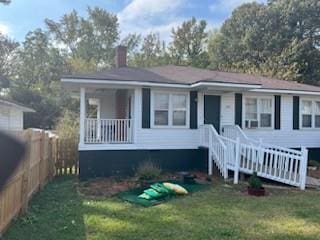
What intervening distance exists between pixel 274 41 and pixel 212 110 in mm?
22221

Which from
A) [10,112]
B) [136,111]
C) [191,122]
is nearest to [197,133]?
[191,122]

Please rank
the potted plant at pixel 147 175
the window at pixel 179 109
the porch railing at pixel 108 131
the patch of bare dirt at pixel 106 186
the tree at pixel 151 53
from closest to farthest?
the patch of bare dirt at pixel 106 186 < the potted plant at pixel 147 175 < the porch railing at pixel 108 131 < the window at pixel 179 109 < the tree at pixel 151 53

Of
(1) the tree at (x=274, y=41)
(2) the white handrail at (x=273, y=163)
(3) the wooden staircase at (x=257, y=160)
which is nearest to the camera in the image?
(2) the white handrail at (x=273, y=163)

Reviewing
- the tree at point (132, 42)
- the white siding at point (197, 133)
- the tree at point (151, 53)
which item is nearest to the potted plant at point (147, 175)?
the white siding at point (197, 133)

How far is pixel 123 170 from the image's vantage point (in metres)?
12.6

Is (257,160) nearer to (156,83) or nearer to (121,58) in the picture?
(156,83)

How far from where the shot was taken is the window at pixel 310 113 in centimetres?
1570

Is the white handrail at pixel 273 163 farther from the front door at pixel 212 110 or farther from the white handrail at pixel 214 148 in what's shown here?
the front door at pixel 212 110

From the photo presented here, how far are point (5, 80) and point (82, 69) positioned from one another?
8856 millimetres

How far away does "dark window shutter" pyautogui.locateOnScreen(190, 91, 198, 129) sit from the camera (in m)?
13.5

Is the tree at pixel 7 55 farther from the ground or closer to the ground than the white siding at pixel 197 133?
farther from the ground

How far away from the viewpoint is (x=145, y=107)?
42.2 ft

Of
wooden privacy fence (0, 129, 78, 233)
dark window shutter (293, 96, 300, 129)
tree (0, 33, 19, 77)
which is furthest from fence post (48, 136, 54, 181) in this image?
tree (0, 33, 19, 77)

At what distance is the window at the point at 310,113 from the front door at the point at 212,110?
406 centimetres
